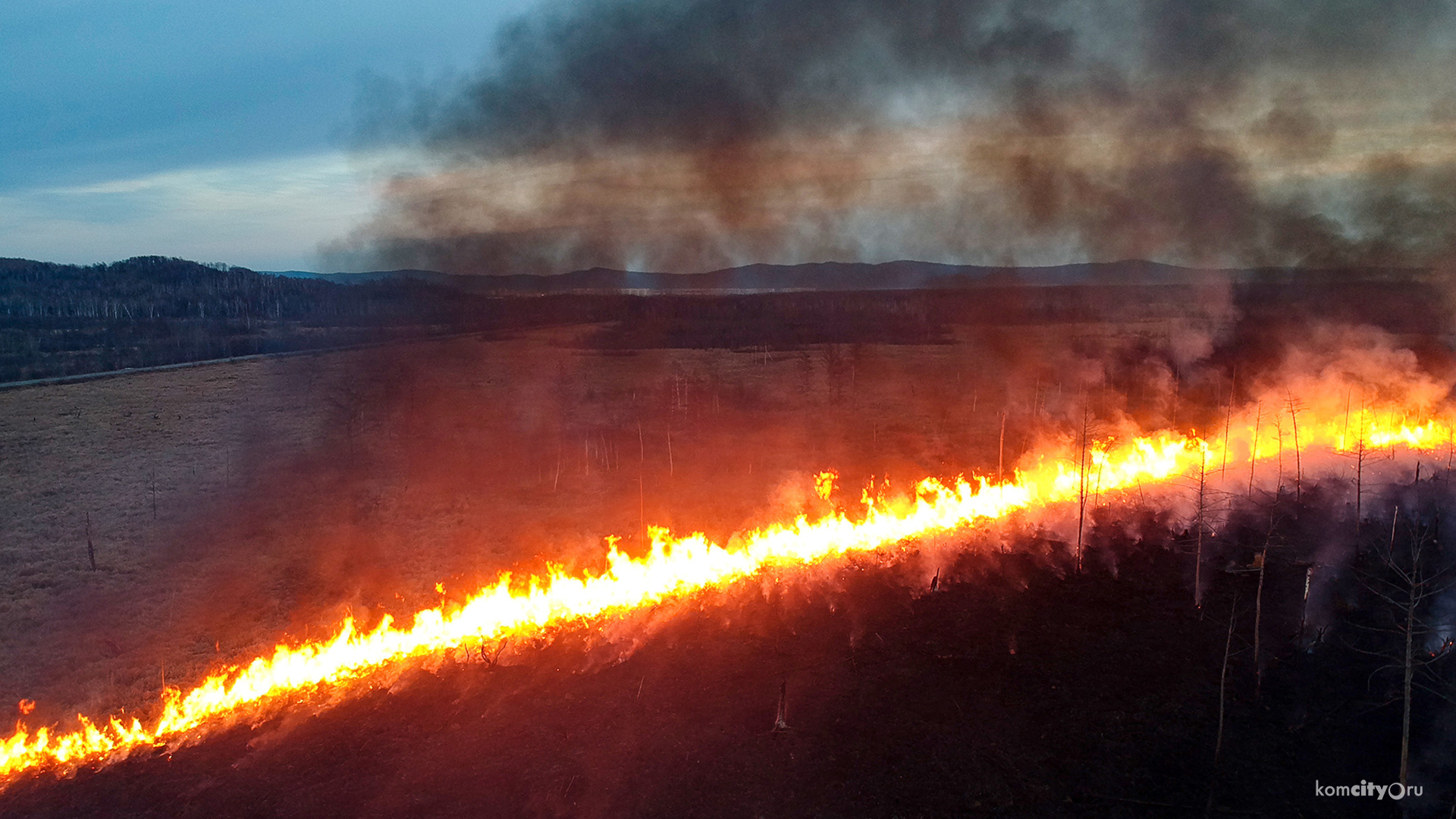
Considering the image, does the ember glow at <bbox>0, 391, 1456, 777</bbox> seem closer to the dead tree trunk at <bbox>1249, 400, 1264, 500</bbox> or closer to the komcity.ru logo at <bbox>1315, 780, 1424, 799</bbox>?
the dead tree trunk at <bbox>1249, 400, 1264, 500</bbox>

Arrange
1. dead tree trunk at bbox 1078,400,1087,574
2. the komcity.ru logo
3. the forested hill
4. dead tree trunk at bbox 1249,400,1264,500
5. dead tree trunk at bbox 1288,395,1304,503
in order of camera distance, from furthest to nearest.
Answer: the forested hill, dead tree trunk at bbox 1249,400,1264,500, dead tree trunk at bbox 1288,395,1304,503, dead tree trunk at bbox 1078,400,1087,574, the komcity.ru logo

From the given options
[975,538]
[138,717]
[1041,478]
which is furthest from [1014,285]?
[138,717]

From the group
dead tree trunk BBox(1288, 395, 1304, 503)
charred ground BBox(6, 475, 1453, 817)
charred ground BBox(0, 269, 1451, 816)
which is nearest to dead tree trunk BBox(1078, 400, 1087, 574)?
charred ground BBox(0, 269, 1451, 816)

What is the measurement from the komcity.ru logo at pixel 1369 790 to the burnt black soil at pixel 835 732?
0.48 feet

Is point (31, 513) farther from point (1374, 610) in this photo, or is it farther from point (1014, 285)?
point (1014, 285)

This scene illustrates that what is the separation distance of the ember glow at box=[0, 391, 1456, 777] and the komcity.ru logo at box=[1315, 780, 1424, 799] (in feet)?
28.5

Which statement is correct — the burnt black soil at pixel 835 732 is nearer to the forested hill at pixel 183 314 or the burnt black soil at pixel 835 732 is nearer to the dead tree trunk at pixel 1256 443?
the dead tree trunk at pixel 1256 443

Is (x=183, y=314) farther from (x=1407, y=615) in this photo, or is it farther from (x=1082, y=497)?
(x=1407, y=615)

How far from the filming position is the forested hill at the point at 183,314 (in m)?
55.1

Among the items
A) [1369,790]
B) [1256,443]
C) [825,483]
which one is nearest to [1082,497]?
[1369,790]

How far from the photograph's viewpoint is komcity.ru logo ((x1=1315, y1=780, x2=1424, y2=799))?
33.8ft

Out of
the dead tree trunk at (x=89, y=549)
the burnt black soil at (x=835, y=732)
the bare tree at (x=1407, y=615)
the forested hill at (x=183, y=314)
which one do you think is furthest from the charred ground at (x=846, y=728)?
the forested hill at (x=183, y=314)

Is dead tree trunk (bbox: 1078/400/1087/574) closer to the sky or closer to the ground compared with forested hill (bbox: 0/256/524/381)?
closer to the ground

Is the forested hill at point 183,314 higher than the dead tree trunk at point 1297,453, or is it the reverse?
the forested hill at point 183,314
